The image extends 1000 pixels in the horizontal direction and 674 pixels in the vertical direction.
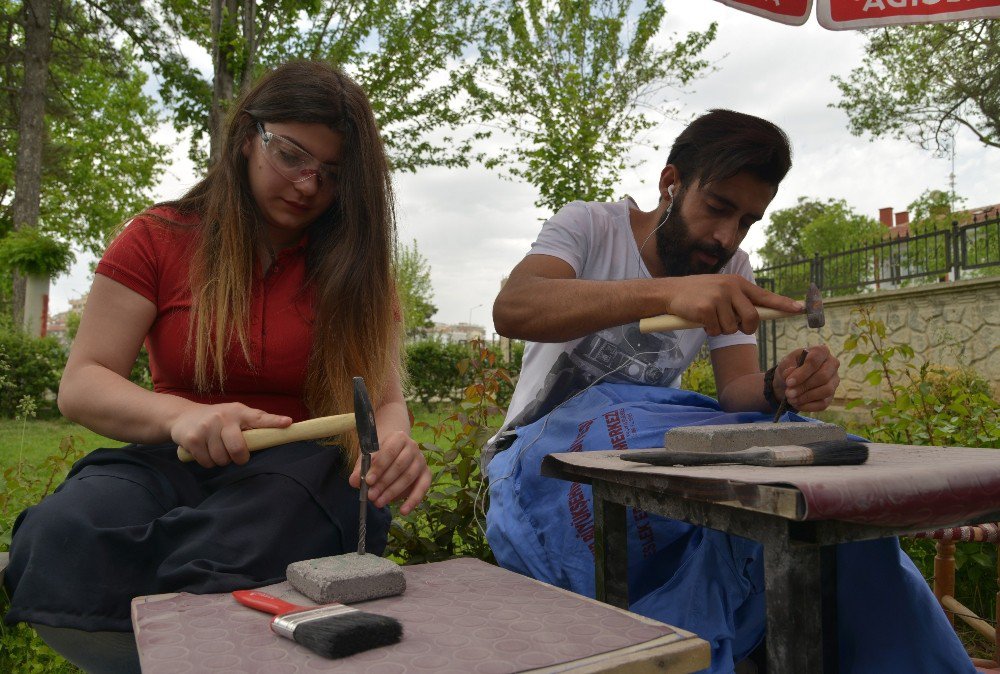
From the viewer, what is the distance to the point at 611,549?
1.65m

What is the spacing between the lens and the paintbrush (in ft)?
4.50

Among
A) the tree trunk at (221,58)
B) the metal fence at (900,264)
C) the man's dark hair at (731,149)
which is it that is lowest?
the man's dark hair at (731,149)

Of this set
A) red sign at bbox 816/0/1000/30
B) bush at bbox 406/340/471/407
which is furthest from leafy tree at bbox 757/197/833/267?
red sign at bbox 816/0/1000/30

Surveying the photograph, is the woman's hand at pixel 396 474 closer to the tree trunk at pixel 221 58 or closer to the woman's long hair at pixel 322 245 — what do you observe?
the woman's long hair at pixel 322 245

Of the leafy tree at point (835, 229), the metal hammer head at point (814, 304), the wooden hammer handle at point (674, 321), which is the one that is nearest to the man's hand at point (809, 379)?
the metal hammer head at point (814, 304)

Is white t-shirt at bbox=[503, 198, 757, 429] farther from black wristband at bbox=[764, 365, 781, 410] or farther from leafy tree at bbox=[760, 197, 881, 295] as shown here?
leafy tree at bbox=[760, 197, 881, 295]

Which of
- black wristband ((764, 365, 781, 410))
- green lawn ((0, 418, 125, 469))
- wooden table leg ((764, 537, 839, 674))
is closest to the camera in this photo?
wooden table leg ((764, 537, 839, 674))

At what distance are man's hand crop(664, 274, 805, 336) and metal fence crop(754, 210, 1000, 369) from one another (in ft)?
27.5

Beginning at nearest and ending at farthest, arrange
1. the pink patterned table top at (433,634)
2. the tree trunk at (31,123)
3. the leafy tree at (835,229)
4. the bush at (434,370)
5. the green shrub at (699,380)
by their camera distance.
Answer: the pink patterned table top at (433,634), the green shrub at (699,380), the bush at (434,370), the tree trunk at (31,123), the leafy tree at (835,229)

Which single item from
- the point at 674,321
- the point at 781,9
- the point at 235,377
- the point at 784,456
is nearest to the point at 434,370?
the point at 781,9

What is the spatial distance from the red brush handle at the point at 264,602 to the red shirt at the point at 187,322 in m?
0.65

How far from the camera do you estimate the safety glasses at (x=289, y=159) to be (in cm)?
182

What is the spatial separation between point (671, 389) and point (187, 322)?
4.11ft

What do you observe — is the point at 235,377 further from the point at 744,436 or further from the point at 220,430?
the point at 744,436
